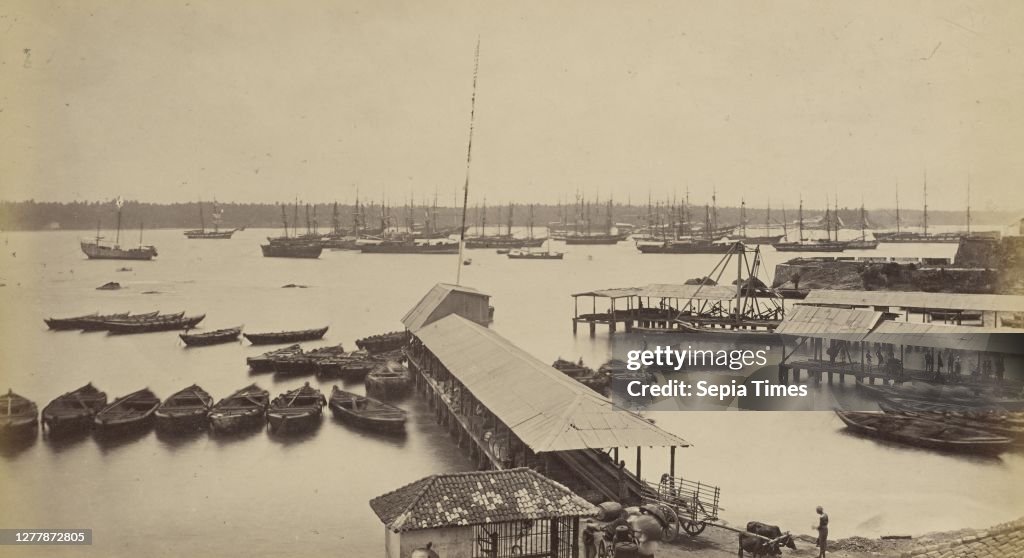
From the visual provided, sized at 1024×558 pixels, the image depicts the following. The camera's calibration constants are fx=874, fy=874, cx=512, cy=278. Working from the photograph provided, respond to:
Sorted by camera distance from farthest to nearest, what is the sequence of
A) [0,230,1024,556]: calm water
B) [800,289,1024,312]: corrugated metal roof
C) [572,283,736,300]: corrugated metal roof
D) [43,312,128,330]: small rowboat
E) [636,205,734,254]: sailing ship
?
[636,205,734,254]: sailing ship
[43,312,128,330]: small rowboat
[572,283,736,300]: corrugated metal roof
[800,289,1024,312]: corrugated metal roof
[0,230,1024,556]: calm water

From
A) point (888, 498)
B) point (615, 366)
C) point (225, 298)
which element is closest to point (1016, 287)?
point (615, 366)

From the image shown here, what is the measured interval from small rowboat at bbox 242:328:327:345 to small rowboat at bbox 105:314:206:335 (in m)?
3.76

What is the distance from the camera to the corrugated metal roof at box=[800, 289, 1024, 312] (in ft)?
88.6

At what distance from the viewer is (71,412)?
867 inches

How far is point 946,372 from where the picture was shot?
25.0 metres

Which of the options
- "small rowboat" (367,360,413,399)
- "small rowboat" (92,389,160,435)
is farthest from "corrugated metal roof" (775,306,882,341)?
"small rowboat" (92,389,160,435)

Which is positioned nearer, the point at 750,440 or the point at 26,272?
the point at 750,440

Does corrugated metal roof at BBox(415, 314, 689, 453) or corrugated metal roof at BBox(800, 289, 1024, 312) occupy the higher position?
corrugated metal roof at BBox(800, 289, 1024, 312)

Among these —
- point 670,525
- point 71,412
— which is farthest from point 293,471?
point 670,525

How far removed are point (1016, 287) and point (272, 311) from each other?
33.6m

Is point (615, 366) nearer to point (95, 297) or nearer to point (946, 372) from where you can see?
point (946, 372)

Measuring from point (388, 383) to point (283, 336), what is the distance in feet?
37.7

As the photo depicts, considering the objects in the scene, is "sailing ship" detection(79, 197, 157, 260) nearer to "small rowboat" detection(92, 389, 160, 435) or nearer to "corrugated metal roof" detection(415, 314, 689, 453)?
"small rowboat" detection(92, 389, 160, 435)

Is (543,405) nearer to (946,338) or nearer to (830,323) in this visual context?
(830,323)
